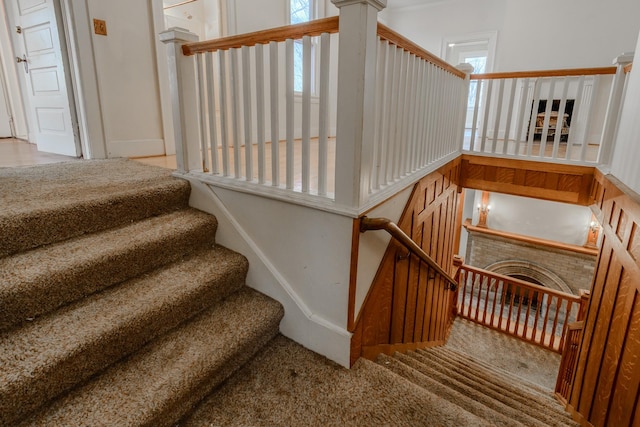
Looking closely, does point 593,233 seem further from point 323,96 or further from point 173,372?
point 173,372

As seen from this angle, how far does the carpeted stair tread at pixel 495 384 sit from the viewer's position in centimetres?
246

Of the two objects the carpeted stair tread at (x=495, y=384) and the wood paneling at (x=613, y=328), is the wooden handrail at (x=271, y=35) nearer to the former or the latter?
the wood paneling at (x=613, y=328)

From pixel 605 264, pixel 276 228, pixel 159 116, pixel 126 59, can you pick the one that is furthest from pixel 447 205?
pixel 126 59

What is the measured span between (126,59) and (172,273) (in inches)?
87.8

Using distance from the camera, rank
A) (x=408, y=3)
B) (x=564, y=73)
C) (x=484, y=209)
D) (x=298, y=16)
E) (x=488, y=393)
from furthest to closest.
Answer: (x=484, y=209) → (x=408, y=3) → (x=298, y=16) → (x=564, y=73) → (x=488, y=393)

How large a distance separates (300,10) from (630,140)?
4.16m

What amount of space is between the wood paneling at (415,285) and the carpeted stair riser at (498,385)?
288mm

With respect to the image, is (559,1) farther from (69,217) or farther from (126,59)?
(69,217)

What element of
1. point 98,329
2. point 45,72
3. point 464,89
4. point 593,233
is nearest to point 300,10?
point 464,89

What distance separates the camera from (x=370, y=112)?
4.63 feet

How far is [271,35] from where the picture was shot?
156 centimetres

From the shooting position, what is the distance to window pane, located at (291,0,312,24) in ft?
15.2

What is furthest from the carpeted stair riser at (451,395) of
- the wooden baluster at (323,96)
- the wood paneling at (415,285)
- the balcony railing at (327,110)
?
the wooden baluster at (323,96)

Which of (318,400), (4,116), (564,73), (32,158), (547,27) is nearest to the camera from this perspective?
(318,400)
